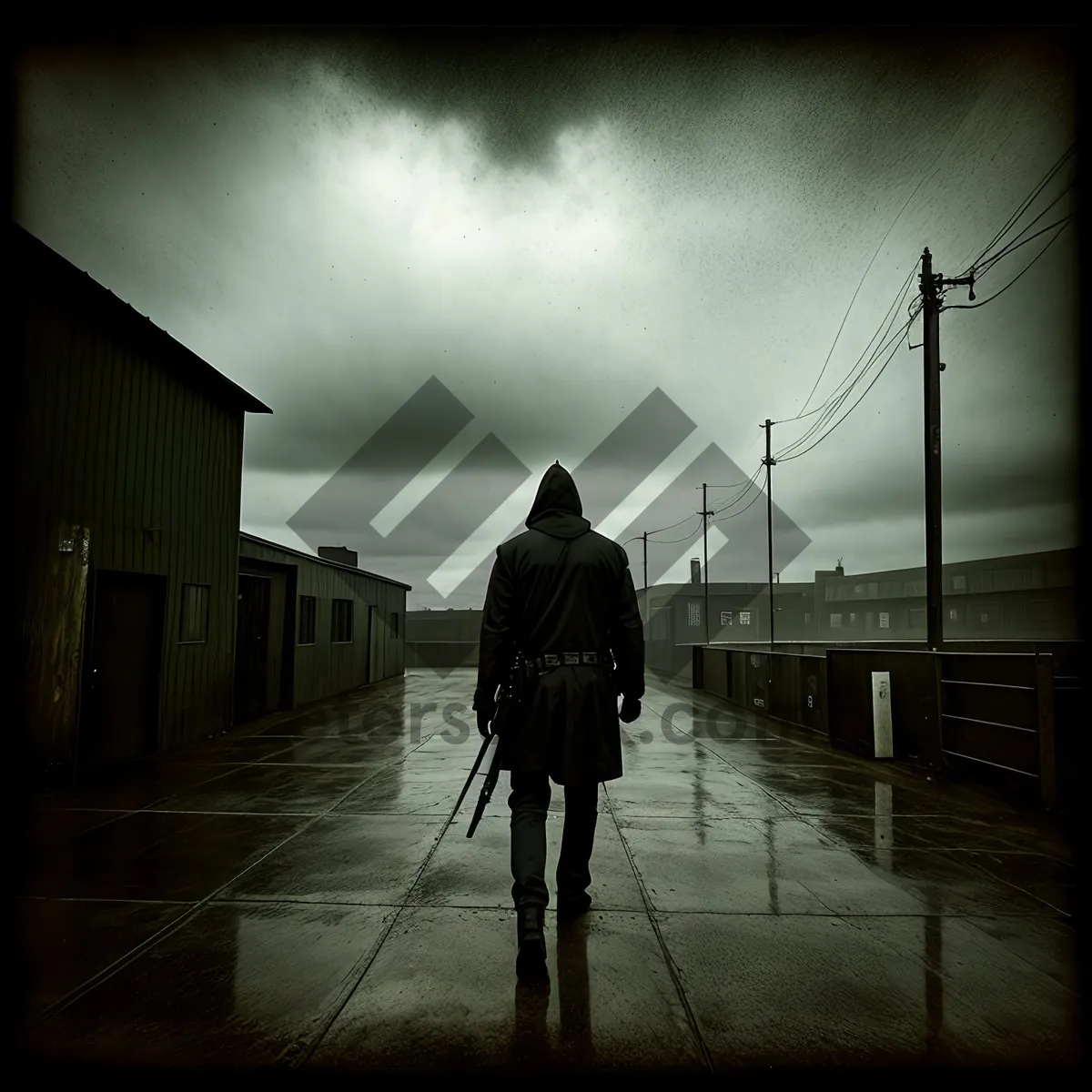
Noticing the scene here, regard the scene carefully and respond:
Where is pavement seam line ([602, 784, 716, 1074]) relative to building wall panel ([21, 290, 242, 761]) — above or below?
below

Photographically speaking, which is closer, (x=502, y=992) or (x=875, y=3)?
(x=875, y=3)

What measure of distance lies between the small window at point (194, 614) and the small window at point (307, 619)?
4826 mm

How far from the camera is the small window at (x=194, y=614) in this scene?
935 centimetres

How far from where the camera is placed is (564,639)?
11.3 feet

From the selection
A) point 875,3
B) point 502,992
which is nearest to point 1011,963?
point 502,992

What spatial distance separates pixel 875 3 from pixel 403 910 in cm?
428

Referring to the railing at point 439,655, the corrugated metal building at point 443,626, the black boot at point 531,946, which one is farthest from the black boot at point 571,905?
the corrugated metal building at point 443,626

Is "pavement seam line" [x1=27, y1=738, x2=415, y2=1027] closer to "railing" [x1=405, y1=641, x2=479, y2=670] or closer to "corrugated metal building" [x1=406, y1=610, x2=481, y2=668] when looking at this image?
"railing" [x1=405, y1=641, x2=479, y2=670]

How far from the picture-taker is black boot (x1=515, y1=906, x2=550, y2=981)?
285 cm

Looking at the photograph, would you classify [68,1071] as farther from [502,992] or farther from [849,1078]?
[849,1078]

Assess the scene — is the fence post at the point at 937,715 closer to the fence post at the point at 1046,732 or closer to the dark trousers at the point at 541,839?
the fence post at the point at 1046,732

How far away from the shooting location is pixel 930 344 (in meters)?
11.7

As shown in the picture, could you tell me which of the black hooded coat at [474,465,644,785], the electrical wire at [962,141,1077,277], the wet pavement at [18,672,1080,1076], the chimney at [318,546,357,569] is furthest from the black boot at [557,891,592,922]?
the chimney at [318,546,357,569]

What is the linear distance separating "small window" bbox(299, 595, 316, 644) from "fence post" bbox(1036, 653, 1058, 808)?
1278 centimetres
